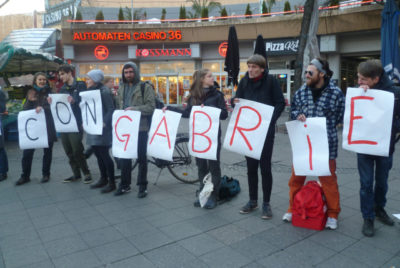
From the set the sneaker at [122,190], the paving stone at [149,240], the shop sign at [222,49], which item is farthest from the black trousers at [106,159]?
the shop sign at [222,49]

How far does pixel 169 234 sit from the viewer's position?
12.1ft

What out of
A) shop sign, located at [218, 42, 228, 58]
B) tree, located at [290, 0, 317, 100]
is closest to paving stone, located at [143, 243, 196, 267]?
tree, located at [290, 0, 317, 100]

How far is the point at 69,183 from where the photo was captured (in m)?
5.89

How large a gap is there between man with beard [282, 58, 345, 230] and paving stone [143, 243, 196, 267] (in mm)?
1649

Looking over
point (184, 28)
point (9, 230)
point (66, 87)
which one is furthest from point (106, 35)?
point (9, 230)

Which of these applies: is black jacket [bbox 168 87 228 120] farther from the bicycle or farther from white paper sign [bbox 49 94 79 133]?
white paper sign [bbox 49 94 79 133]

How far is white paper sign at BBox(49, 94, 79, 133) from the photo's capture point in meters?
5.57

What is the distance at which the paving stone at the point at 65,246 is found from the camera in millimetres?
3327

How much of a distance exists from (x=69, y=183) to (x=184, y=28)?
17.4m

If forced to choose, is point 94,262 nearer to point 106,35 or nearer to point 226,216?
point 226,216

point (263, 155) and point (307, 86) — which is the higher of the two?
point (307, 86)

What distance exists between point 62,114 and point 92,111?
76 centimetres

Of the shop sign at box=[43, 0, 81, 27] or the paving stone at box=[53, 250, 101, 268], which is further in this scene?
the shop sign at box=[43, 0, 81, 27]

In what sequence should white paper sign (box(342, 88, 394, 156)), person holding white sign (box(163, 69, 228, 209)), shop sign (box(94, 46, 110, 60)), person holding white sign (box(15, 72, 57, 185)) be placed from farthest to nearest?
shop sign (box(94, 46, 110, 60)) < person holding white sign (box(15, 72, 57, 185)) < person holding white sign (box(163, 69, 228, 209)) < white paper sign (box(342, 88, 394, 156))
